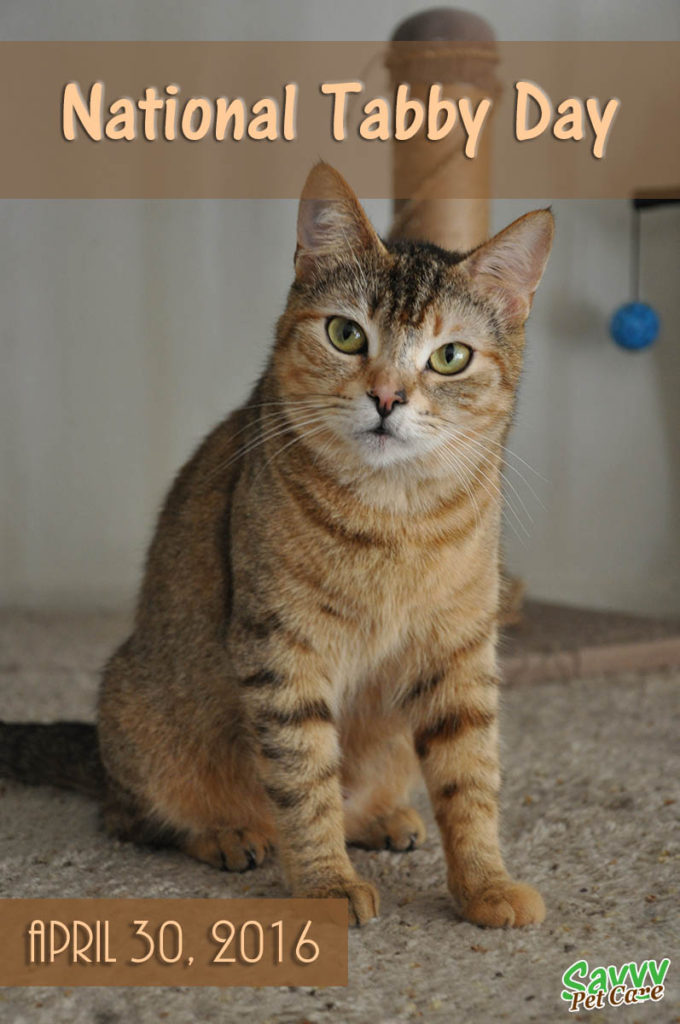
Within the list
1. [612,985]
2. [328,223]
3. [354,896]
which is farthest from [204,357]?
[612,985]

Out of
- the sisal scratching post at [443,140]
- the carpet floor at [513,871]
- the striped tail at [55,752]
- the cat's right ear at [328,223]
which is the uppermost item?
the sisal scratching post at [443,140]

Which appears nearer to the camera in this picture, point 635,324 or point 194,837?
point 194,837

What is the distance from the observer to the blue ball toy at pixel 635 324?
369cm

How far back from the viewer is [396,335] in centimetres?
133

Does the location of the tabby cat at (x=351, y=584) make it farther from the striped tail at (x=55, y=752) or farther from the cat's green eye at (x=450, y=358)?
the striped tail at (x=55, y=752)

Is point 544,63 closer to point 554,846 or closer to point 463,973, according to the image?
point 554,846

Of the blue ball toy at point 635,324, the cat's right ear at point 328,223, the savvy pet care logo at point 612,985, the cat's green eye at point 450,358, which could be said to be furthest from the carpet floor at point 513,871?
the blue ball toy at point 635,324

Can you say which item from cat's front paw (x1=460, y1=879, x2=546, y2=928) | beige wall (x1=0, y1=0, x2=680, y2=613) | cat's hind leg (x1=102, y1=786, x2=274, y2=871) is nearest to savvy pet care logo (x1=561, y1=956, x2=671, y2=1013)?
cat's front paw (x1=460, y1=879, x2=546, y2=928)

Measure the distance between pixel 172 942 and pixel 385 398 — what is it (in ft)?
2.27

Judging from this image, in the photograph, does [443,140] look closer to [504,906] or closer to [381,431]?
[381,431]

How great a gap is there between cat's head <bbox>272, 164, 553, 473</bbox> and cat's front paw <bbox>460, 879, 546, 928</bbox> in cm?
54

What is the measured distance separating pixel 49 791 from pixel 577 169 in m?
3.19

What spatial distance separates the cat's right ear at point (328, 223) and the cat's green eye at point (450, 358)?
179 mm

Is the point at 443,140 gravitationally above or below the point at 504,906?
above
